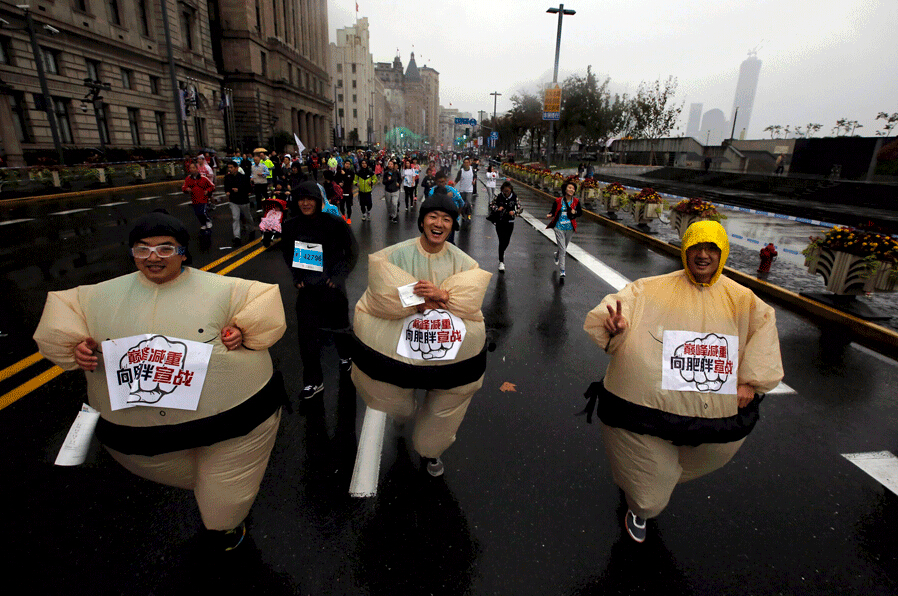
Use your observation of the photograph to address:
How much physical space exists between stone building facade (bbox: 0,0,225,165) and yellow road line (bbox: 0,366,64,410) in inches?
1116

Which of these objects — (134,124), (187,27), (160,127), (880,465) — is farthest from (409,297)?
(187,27)

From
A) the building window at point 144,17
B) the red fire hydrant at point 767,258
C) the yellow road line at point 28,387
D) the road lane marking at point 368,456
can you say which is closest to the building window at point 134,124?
the building window at point 144,17

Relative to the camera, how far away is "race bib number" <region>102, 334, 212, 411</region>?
2156 millimetres

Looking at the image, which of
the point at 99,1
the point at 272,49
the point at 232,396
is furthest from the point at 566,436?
the point at 272,49

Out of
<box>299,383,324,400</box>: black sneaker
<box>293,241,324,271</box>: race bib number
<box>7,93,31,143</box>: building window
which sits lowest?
<box>299,383,324,400</box>: black sneaker

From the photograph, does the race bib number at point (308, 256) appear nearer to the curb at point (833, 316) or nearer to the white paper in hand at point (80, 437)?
the white paper in hand at point (80, 437)

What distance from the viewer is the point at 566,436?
3.88 m

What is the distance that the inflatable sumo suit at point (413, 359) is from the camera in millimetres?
2816

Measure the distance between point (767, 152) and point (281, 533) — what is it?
56.4 meters

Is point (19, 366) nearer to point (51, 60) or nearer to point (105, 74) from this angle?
point (51, 60)

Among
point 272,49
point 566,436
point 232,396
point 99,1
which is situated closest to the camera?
point 232,396

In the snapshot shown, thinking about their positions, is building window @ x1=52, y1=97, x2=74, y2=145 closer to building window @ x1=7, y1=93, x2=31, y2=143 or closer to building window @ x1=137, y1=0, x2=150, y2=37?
building window @ x1=7, y1=93, x2=31, y2=143

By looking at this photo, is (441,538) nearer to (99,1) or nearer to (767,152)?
(99,1)

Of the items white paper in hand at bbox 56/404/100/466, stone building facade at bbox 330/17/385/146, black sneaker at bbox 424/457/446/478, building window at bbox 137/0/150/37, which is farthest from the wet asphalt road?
stone building facade at bbox 330/17/385/146
